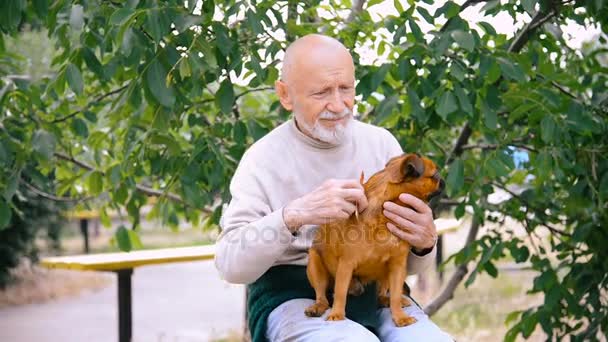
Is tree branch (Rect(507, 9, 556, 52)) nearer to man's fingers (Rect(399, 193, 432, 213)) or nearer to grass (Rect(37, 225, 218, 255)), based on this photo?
man's fingers (Rect(399, 193, 432, 213))

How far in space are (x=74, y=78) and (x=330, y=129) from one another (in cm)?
113

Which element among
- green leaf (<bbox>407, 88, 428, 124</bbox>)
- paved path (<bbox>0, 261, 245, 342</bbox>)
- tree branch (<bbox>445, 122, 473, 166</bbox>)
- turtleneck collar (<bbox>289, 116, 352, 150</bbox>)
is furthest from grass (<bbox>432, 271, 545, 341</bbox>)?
turtleneck collar (<bbox>289, 116, 352, 150</bbox>)

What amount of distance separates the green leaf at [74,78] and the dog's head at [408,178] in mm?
1319

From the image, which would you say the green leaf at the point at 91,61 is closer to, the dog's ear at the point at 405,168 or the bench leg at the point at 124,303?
the dog's ear at the point at 405,168

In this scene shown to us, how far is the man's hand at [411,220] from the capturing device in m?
1.97

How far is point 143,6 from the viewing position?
2775 millimetres

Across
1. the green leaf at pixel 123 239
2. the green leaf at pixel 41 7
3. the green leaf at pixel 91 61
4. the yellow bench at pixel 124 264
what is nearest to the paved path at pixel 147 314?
the yellow bench at pixel 124 264

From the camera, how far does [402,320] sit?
2.08 metres

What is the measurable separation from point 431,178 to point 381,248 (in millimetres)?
219

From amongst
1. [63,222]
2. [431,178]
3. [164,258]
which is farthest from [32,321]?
[431,178]

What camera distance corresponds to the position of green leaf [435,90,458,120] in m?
2.77

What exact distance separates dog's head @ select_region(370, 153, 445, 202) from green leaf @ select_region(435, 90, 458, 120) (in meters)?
0.80

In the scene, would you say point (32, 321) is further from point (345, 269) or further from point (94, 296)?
point (345, 269)

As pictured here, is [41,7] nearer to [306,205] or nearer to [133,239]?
[133,239]
